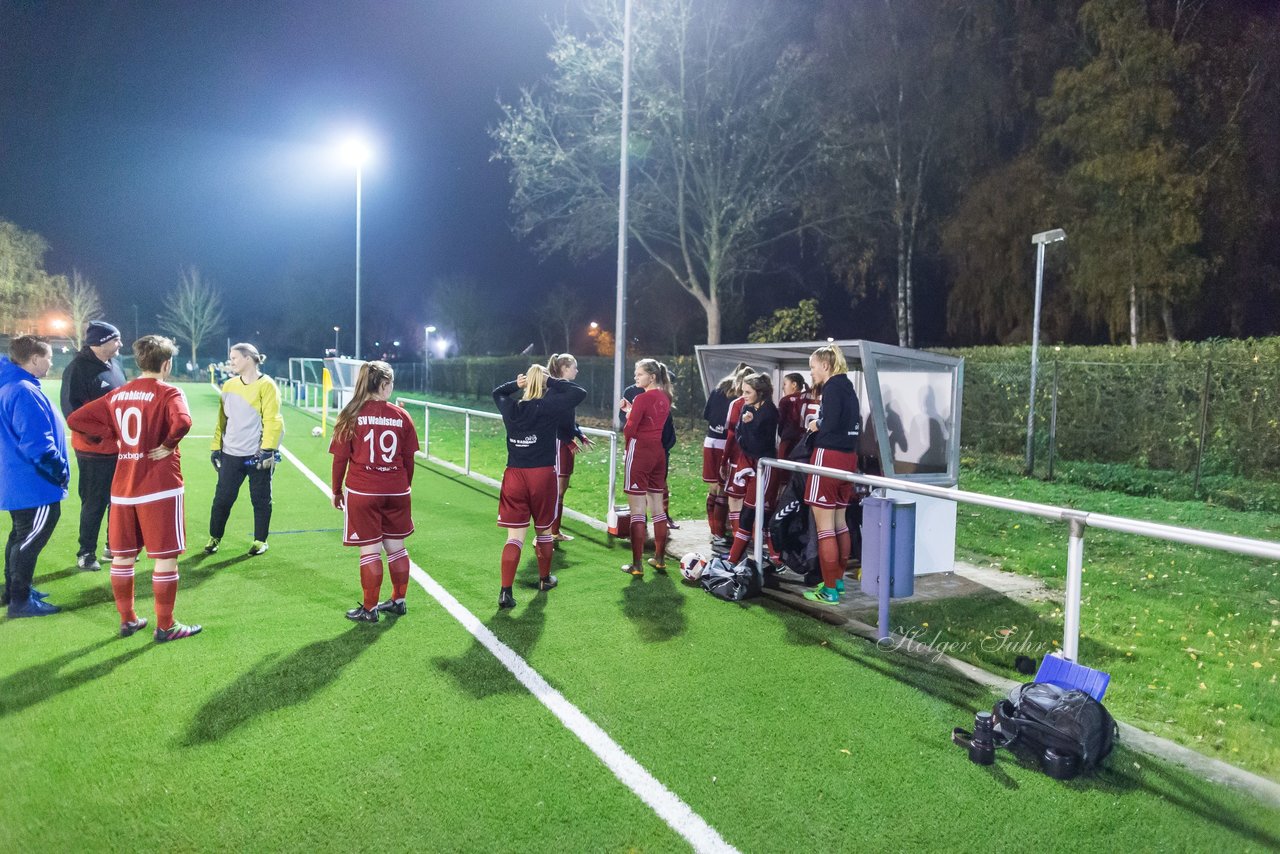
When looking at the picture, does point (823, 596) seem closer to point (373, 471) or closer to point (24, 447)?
point (373, 471)

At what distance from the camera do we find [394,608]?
5492 millimetres

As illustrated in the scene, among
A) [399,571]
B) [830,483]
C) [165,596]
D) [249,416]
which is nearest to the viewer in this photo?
[165,596]

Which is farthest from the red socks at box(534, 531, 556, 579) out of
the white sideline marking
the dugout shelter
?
the dugout shelter

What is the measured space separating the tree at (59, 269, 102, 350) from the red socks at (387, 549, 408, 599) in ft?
188

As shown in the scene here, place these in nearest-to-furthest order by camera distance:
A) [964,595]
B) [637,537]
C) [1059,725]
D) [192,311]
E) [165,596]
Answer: [1059,725], [165,596], [964,595], [637,537], [192,311]

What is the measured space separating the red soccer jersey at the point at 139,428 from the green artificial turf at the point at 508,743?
1.01m

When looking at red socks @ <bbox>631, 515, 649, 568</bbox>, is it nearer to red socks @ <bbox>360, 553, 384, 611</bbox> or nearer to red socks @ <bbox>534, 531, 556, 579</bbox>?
red socks @ <bbox>534, 531, 556, 579</bbox>

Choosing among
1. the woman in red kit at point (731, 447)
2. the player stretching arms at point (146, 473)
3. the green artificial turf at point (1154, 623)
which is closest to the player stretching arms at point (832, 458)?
the green artificial turf at point (1154, 623)

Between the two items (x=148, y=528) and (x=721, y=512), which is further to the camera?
(x=721, y=512)

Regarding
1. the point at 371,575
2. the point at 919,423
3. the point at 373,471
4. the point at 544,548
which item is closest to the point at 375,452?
the point at 373,471

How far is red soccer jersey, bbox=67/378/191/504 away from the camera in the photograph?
4633 mm

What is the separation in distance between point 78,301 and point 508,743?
6416 cm

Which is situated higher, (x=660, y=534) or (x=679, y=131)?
(x=679, y=131)

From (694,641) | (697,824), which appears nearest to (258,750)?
(697,824)
